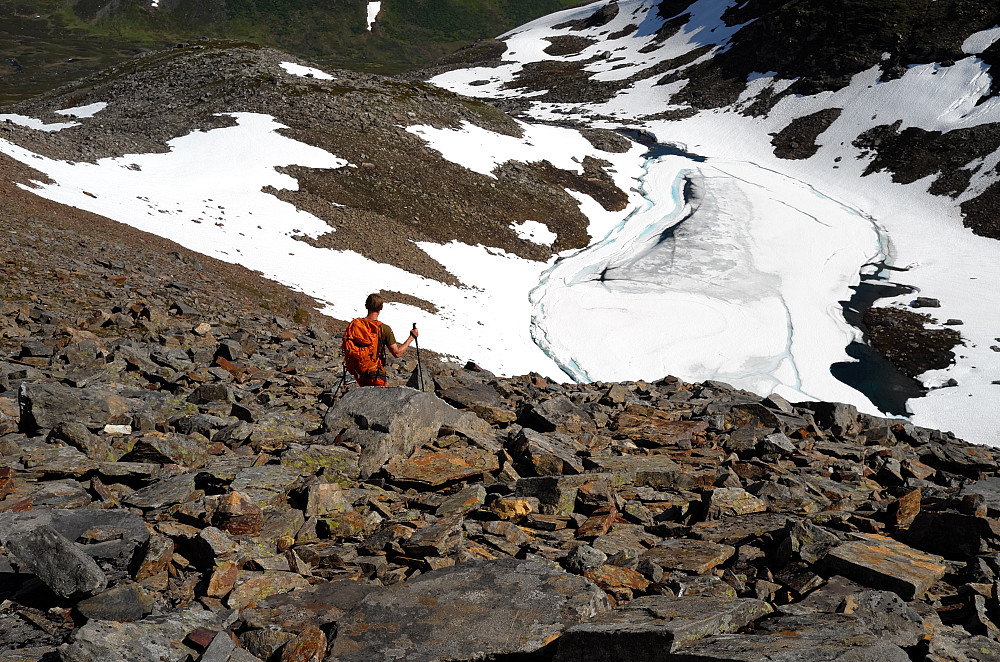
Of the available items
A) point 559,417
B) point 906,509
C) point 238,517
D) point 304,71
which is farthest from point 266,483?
point 304,71

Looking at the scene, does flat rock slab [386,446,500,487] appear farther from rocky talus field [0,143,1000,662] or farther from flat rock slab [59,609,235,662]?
flat rock slab [59,609,235,662]

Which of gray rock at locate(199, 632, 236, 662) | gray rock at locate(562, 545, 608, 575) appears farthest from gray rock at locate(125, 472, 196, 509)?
gray rock at locate(562, 545, 608, 575)

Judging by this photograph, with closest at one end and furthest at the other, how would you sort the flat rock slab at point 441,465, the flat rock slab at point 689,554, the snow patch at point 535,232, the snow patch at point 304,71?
the flat rock slab at point 689,554 → the flat rock slab at point 441,465 → the snow patch at point 535,232 → the snow patch at point 304,71

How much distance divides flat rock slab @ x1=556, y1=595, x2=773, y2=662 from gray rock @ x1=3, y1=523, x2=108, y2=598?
11.6 ft

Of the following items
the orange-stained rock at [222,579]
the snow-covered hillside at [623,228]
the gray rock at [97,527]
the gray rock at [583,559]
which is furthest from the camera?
the snow-covered hillside at [623,228]

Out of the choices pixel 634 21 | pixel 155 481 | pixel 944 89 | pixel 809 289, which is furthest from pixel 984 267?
pixel 634 21

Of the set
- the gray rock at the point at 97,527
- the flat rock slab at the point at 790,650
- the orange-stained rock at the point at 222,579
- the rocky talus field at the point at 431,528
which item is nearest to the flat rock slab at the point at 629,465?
the rocky talus field at the point at 431,528

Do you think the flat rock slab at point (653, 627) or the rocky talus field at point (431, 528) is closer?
the flat rock slab at point (653, 627)

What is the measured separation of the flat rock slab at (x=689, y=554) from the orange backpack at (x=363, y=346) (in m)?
5.79

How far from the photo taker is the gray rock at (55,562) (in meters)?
4.42

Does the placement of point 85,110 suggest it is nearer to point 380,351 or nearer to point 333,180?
point 333,180

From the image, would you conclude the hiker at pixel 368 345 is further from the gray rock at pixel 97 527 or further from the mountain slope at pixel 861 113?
the mountain slope at pixel 861 113

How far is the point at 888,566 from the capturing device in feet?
19.1

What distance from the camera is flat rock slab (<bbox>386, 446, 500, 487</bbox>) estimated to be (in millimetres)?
8195
